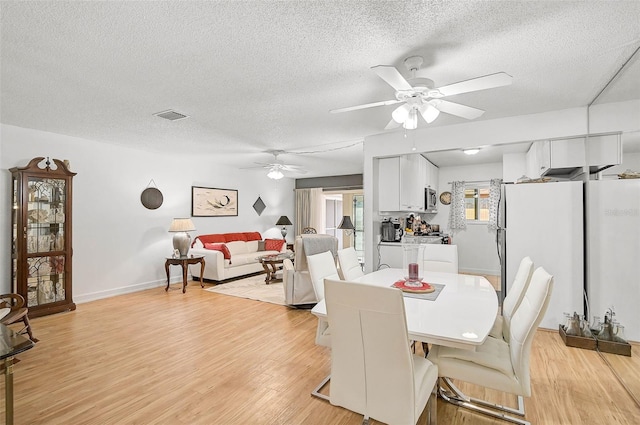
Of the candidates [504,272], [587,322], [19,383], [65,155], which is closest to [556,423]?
[587,322]

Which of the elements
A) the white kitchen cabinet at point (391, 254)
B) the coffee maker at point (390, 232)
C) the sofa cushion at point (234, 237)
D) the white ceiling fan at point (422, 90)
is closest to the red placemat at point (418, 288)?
the white ceiling fan at point (422, 90)

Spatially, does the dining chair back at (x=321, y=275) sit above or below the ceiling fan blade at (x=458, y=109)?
below

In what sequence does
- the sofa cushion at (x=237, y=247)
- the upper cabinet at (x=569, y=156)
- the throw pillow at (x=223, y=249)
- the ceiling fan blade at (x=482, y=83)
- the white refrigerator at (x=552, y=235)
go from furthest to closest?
the sofa cushion at (x=237, y=247)
the throw pillow at (x=223, y=249)
the white refrigerator at (x=552, y=235)
the upper cabinet at (x=569, y=156)
the ceiling fan blade at (x=482, y=83)

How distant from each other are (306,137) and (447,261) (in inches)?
104

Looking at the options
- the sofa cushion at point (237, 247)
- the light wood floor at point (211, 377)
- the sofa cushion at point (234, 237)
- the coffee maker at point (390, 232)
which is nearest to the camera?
the light wood floor at point (211, 377)

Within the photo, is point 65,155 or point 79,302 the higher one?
point 65,155

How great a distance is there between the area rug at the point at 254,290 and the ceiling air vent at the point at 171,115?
281 centimetres

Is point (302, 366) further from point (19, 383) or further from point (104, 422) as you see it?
point (19, 383)

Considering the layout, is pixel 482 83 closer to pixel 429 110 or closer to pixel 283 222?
pixel 429 110

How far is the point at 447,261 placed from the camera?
132 inches

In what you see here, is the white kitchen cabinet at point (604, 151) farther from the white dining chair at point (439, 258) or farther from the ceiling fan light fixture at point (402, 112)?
the ceiling fan light fixture at point (402, 112)

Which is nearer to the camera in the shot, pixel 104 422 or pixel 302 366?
pixel 104 422

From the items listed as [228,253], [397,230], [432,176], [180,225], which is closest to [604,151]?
[432,176]

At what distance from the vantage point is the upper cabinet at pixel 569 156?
2923mm
